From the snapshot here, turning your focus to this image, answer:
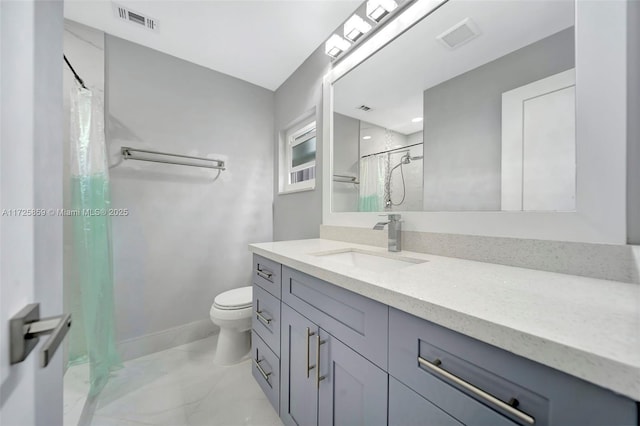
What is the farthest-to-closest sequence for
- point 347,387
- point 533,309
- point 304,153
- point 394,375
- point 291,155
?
point 291,155 → point 304,153 → point 347,387 → point 394,375 → point 533,309

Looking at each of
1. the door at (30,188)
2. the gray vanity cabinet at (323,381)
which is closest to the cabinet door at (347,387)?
the gray vanity cabinet at (323,381)

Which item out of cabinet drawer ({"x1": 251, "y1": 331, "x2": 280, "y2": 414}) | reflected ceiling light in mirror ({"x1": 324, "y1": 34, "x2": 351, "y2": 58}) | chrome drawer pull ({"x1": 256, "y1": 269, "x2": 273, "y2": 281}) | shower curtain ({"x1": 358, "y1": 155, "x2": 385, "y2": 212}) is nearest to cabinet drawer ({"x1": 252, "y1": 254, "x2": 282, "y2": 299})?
chrome drawer pull ({"x1": 256, "y1": 269, "x2": 273, "y2": 281})

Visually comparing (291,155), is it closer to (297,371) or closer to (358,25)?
(358,25)

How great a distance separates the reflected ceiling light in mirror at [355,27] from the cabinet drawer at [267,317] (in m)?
1.60

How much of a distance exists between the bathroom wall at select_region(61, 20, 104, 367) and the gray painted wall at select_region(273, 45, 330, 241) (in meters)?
1.31

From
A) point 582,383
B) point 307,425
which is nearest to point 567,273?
point 582,383

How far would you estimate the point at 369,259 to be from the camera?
1183 mm

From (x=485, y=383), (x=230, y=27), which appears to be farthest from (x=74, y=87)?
(x=485, y=383)

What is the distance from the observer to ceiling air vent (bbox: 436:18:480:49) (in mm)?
927

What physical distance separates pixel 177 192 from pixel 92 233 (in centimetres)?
60

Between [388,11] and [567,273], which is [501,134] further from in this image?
[388,11]

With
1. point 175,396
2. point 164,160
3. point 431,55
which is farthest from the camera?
point 164,160

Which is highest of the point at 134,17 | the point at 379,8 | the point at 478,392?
the point at 134,17

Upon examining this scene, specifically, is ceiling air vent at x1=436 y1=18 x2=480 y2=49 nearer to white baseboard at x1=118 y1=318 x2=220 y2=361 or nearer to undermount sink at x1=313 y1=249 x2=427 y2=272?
undermount sink at x1=313 y1=249 x2=427 y2=272
